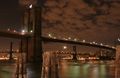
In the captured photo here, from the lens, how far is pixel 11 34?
14.5m

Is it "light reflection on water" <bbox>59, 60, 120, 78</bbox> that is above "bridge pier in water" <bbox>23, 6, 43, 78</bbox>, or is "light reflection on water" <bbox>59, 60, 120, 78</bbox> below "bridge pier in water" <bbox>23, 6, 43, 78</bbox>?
below

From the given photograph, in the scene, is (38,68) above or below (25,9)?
below

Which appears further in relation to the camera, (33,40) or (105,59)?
(105,59)

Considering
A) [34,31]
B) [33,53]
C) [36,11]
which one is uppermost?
[36,11]

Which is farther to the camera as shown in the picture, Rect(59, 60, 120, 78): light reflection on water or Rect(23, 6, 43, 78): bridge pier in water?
Rect(59, 60, 120, 78): light reflection on water

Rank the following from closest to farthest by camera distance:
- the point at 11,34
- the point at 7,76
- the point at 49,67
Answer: the point at 49,67
the point at 11,34
the point at 7,76

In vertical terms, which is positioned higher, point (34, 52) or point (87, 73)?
point (34, 52)

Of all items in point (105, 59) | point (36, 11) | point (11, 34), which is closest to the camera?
point (36, 11)

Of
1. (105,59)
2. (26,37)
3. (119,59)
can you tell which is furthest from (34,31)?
(105,59)

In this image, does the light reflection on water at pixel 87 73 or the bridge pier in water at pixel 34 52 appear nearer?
the bridge pier in water at pixel 34 52

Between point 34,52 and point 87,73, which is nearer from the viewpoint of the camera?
point 34,52

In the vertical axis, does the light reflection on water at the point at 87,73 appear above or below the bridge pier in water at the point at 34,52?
below

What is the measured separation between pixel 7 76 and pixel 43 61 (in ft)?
48.0

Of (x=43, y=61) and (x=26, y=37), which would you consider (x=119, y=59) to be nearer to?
(x=43, y=61)
